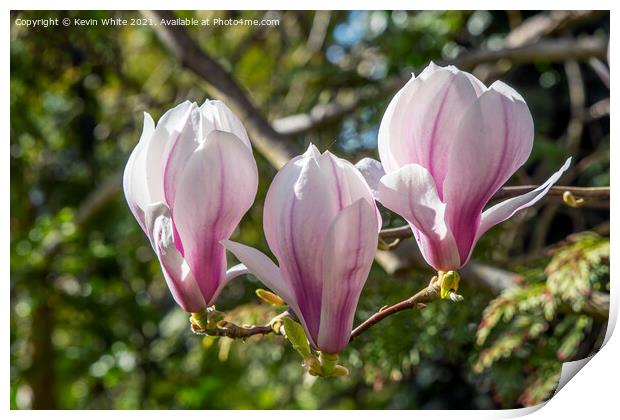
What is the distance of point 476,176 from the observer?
235mm

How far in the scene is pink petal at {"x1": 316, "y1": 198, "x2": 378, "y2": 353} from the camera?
0.72ft

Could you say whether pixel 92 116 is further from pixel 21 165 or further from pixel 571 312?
pixel 571 312

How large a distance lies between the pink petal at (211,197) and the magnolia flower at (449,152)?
4cm

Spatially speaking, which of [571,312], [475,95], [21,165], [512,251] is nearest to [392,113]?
[475,95]

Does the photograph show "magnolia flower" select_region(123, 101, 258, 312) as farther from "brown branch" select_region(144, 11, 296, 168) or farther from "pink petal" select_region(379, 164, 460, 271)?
"brown branch" select_region(144, 11, 296, 168)

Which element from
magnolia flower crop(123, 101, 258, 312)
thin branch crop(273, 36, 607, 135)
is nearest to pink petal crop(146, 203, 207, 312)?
magnolia flower crop(123, 101, 258, 312)

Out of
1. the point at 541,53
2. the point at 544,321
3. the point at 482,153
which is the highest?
the point at 482,153

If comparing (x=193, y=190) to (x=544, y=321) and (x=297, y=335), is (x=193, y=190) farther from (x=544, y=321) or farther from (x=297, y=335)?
(x=544, y=321)

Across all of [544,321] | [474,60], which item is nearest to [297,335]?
[544,321]

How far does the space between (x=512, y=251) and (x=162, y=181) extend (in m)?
0.65

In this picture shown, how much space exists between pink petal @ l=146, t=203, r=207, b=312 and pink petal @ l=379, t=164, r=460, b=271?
6 cm

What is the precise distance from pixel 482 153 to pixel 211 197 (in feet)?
0.25

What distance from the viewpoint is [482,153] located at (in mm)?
231

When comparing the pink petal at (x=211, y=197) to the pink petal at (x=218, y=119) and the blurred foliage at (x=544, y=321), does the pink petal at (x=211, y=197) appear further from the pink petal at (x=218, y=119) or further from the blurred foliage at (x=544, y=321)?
the blurred foliage at (x=544, y=321)
